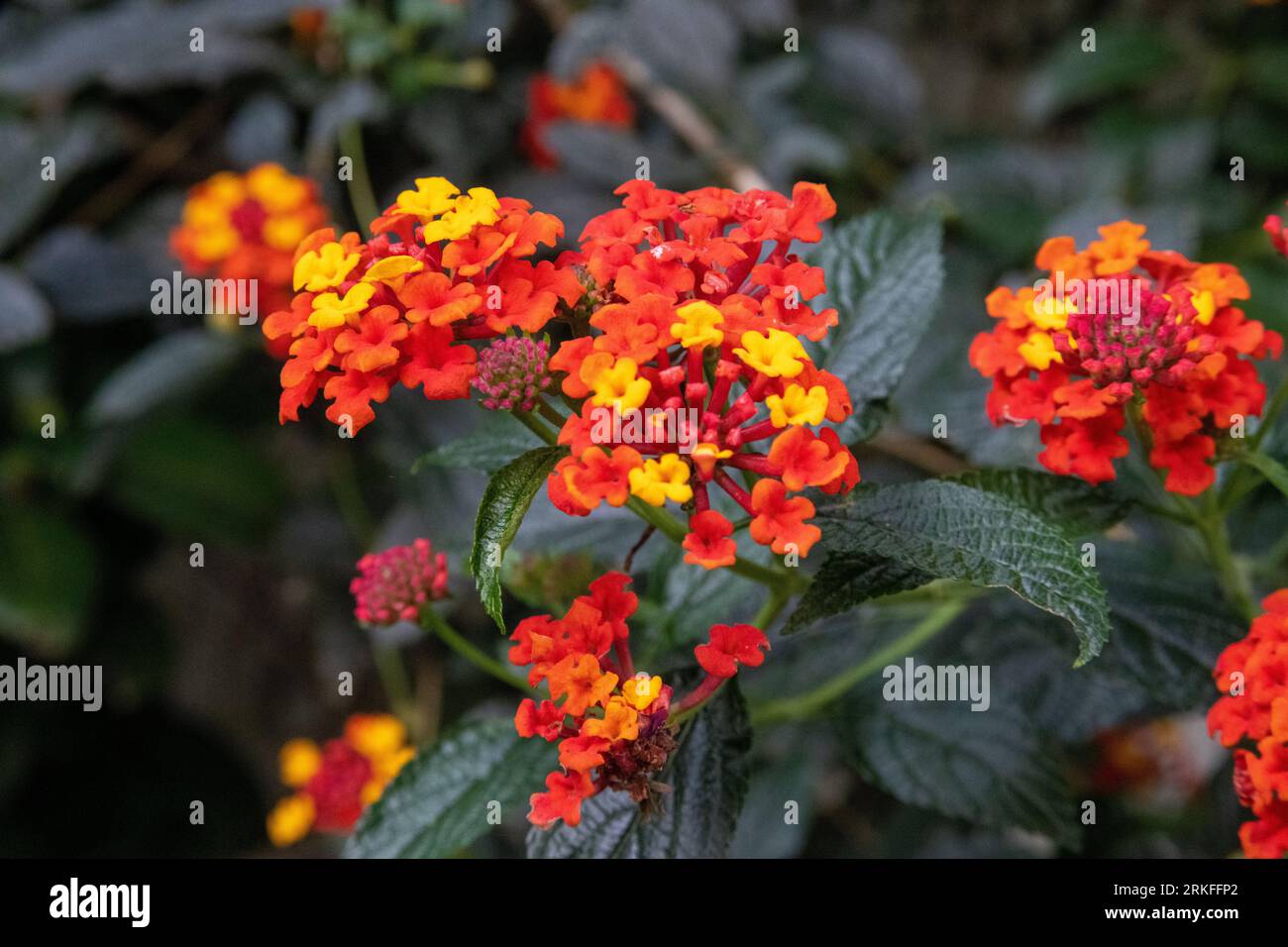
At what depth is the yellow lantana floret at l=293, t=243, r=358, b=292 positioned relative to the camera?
687mm

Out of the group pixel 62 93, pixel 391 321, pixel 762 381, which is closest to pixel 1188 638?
pixel 762 381

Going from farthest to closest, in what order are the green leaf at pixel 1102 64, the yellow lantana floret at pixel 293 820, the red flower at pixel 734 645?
1. the green leaf at pixel 1102 64
2. the yellow lantana floret at pixel 293 820
3. the red flower at pixel 734 645

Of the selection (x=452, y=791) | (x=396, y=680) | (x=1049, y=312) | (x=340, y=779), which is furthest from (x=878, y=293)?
(x=396, y=680)

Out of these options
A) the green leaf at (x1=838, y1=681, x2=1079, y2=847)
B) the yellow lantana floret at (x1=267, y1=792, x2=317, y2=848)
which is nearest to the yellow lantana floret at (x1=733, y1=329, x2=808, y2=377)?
the green leaf at (x1=838, y1=681, x2=1079, y2=847)

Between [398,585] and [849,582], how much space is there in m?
0.35

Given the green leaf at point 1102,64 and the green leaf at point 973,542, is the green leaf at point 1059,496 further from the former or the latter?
the green leaf at point 1102,64

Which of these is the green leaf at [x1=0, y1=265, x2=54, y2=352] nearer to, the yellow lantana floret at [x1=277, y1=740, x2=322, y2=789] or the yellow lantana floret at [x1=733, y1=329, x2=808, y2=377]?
the yellow lantana floret at [x1=277, y1=740, x2=322, y2=789]

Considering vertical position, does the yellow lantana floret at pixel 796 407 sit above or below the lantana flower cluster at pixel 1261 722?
above

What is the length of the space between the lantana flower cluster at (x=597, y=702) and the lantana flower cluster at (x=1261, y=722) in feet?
0.97

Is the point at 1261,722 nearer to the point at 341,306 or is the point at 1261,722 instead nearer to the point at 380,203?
the point at 341,306

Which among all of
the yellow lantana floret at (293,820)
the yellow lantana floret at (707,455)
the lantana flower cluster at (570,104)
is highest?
the lantana flower cluster at (570,104)

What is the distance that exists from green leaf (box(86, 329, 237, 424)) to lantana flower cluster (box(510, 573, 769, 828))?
3.46ft

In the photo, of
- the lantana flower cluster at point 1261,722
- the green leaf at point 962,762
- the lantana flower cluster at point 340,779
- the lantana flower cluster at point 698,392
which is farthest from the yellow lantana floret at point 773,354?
the lantana flower cluster at point 340,779

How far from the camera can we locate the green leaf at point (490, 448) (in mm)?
822
